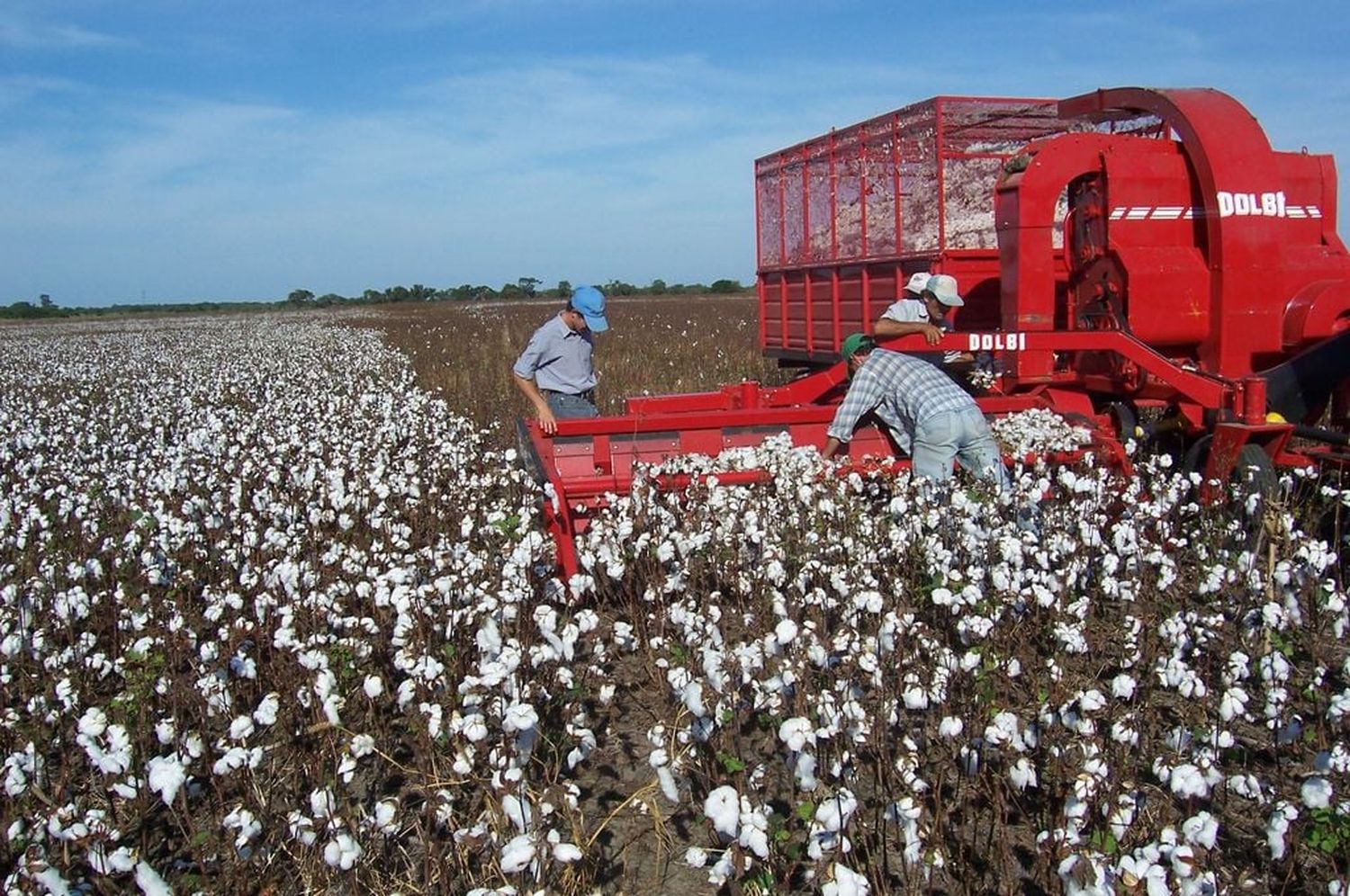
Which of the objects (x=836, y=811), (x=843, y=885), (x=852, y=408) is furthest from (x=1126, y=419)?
(x=843, y=885)

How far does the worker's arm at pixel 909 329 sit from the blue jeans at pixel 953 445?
2.27ft

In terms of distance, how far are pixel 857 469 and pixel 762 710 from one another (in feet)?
10.3

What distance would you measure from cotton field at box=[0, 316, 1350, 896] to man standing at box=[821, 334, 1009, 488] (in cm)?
33

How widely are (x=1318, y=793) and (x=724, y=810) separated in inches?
56.6

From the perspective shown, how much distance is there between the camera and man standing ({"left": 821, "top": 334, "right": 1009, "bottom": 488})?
22.0 ft

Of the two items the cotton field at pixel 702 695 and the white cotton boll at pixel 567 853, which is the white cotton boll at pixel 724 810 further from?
the white cotton boll at pixel 567 853

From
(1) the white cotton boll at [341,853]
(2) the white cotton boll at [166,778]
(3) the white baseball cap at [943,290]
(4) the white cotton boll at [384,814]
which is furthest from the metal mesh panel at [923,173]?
(2) the white cotton boll at [166,778]

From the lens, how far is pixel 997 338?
8016 millimetres

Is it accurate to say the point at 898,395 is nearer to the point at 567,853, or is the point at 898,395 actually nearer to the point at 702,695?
the point at 702,695

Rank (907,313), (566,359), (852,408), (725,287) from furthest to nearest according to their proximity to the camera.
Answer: (725,287)
(566,359)
(907,313)
(852,408)

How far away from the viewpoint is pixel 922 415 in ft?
22.1

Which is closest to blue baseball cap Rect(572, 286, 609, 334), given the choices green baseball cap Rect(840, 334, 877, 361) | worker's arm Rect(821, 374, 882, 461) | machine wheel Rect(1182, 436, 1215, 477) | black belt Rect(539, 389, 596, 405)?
black belt Rect(539, 389, 596, 405)

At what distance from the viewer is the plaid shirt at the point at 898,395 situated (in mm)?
6766

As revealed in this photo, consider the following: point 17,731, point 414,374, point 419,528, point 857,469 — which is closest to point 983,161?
point 857,469
